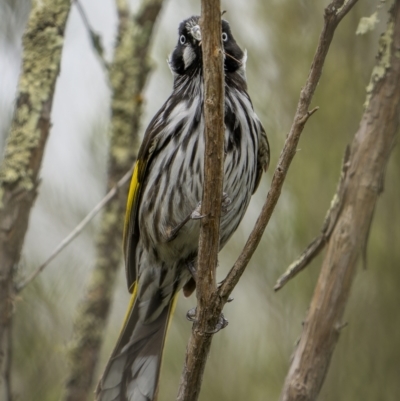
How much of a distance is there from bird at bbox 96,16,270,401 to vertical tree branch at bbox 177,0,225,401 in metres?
0.75

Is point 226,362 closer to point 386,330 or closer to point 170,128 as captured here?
point 386,330

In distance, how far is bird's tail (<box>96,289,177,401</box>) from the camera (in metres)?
3.64

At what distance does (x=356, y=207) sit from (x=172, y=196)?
2.73ft

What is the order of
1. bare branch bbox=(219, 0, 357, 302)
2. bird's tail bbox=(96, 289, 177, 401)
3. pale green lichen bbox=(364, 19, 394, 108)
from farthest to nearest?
1. bird's tail bbox=(96, 289, 177, 401)
2. pale green lichen bbox=(364, 19, 394, 108)
3. bare branch bbox=(219, 0, 357, 302)

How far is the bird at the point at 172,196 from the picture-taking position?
352 centimetres

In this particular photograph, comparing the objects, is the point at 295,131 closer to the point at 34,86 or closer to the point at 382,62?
the point at 382,62

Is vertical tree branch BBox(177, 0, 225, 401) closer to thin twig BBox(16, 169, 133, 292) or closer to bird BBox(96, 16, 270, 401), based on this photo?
bird BBox(96, 16, 270, 401)

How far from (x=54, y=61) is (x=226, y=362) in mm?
2061

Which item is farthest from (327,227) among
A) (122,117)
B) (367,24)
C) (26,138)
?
(122,117)

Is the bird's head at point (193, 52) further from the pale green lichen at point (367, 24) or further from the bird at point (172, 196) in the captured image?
the pale green lichen at point (367, 24)

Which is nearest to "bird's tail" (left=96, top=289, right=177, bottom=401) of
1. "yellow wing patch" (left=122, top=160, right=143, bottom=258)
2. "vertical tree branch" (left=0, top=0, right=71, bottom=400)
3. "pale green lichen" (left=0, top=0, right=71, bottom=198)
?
"yellow wing patch" (left=122, top=160, right=143, bottom=258)

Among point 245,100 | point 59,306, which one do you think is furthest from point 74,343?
point 245,100

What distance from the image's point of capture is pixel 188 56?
3.76 metres

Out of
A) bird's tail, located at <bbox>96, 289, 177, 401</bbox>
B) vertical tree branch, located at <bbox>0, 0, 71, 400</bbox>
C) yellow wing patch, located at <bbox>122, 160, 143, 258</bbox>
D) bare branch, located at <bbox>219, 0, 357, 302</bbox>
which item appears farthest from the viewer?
yellow wing patch, located at <bbox>122, 160, 143, 258</bbox>
